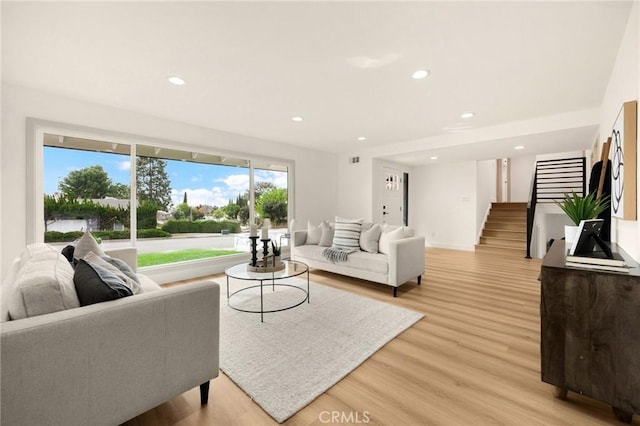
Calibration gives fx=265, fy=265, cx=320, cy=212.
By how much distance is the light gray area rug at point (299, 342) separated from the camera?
1.64 metres

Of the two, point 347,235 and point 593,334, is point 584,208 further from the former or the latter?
point 347,235

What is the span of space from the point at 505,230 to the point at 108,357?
778cm

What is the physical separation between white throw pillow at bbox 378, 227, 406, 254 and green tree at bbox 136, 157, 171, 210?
323cm

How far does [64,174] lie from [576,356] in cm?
494

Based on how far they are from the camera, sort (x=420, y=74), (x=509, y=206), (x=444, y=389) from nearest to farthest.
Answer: (x=444, y=389)
(x=420, y=74)
(x=509, y=206)

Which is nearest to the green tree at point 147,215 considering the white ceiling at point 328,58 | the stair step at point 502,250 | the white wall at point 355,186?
the white ceiling at point 328,58

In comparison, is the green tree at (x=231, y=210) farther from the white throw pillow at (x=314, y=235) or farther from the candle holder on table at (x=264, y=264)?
the candle holder on table at (x=264, y=264)

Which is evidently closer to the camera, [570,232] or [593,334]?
[593,334]

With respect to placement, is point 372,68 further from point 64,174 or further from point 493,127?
point 64,174

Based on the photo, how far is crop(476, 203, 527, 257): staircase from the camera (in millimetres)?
6082

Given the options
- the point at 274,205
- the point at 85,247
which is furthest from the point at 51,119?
the point at 274,205

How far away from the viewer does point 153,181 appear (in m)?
3.89

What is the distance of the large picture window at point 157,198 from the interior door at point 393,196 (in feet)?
8.20

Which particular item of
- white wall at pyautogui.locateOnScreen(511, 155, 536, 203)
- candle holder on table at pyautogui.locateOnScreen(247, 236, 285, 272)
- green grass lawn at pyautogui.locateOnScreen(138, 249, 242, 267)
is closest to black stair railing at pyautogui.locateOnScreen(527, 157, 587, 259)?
white wall at pyautogui.locateOnScreen(511, 155, 536, 203)
